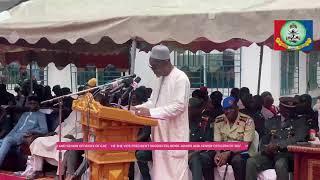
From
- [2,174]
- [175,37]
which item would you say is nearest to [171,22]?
[175,37]

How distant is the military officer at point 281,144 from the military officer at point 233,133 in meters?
0.15

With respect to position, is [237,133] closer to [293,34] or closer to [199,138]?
[199,138]

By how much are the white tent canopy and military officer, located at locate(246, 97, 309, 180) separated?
3.81ft

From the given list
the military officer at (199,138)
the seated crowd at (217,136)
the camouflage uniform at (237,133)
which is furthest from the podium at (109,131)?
the camouflage uniform at (237,133)

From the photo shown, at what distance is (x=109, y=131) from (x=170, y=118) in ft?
2.21

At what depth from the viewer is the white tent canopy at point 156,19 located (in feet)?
19.2

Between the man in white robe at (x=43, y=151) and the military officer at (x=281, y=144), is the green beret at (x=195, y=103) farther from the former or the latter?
the man in white robe at (x=43, y=151)

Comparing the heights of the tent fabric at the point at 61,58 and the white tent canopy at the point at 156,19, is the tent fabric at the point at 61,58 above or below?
below

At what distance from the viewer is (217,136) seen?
651 centimetres

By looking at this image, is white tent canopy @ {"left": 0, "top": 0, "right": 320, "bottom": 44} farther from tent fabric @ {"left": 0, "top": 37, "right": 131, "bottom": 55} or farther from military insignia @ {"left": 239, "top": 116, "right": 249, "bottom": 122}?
tent fabric @ {"left": 0, "top": 37, "right": 131, "bottom": 55}

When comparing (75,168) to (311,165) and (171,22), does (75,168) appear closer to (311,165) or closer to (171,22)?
(171,22)

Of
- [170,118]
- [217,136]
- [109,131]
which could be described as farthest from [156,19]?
[109,131]

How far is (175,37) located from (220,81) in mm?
7066

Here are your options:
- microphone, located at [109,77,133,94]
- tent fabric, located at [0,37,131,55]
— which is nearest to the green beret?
microphone, located at [109,77,133,94]
